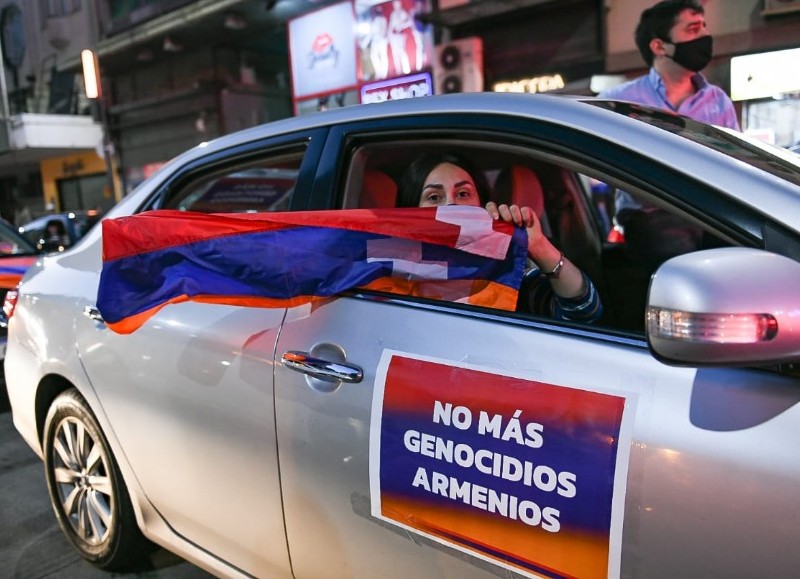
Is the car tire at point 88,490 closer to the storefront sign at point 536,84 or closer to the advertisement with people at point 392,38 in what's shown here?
the storefront sign at point 536,84

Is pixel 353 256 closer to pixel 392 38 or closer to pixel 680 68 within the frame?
pixel 680 68

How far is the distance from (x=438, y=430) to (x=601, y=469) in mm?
358

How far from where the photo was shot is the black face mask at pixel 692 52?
3281 mm

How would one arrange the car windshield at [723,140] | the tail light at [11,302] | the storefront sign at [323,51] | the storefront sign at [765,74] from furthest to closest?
the storefront sign at [323,51] → the storefront sign at [765,74] → the tail light at [11,302] → the car windshield at [723,140]

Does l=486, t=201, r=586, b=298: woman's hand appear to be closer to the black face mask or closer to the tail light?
the black face mask

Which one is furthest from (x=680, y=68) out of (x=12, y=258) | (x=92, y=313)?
(x=12, y=258)

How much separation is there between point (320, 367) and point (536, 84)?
8.95 m

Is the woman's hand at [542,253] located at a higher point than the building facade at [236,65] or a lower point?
lower

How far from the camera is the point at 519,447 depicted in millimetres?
1316

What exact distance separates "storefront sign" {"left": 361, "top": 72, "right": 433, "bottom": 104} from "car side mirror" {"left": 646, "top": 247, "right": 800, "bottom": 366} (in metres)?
9.74

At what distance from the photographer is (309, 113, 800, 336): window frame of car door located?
122cm

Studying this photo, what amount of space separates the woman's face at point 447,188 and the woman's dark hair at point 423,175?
21mm

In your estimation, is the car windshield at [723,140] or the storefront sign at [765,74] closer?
the car windshield at [723,140]

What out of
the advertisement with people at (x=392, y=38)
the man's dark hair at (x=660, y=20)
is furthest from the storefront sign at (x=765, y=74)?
the man's dark hair at (x=660, y=20)
